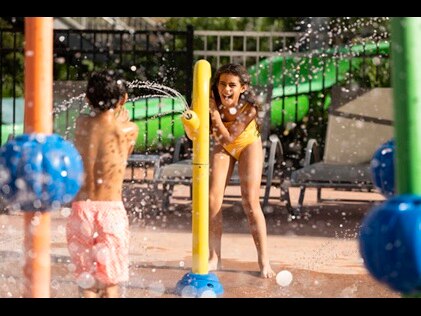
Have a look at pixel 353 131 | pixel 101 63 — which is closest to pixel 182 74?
pixel 101 63

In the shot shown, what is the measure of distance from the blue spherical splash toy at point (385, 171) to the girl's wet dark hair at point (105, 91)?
1.68 metres

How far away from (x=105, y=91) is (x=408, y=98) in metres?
2.16

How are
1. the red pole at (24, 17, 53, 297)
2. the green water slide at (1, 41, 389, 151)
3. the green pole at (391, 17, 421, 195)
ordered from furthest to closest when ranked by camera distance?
the green water slide at (1, 41, 389, 151), the red pole at (24, 17, 53, 297), the green pole at (391, 17, 421, 195)

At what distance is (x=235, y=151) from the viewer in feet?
16.7

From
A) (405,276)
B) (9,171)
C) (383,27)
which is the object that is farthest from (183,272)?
(383,27)

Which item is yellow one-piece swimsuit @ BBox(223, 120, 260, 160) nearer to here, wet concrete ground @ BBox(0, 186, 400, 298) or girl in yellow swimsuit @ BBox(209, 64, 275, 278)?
girl in yellow swimsuit @ BBox(209, 64, 275, 278)

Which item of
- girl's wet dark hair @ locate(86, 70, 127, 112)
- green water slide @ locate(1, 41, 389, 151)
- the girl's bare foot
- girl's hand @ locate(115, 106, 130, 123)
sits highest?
green water slide @ locate(1, 41, 389, 151)

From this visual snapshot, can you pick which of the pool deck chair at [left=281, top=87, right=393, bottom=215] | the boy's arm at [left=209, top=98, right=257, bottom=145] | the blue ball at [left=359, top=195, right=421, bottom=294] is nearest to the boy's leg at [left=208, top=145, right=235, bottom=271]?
the boy's arm at [left=209, top=98, right=257, bottom=145]

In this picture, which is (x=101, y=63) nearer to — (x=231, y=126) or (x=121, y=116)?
(x=231, y=126)

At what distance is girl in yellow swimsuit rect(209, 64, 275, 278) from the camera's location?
4984 mm

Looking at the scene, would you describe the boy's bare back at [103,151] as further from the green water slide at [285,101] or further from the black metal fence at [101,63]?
the green water slide at [285,101]

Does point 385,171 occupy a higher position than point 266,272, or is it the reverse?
point 385,171

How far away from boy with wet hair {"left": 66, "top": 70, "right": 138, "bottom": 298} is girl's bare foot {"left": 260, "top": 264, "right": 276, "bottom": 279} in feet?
4.73

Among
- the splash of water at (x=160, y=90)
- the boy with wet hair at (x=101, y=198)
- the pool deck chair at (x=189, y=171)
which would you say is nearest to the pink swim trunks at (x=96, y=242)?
the boy with wet hair at (x=101, y=198)
